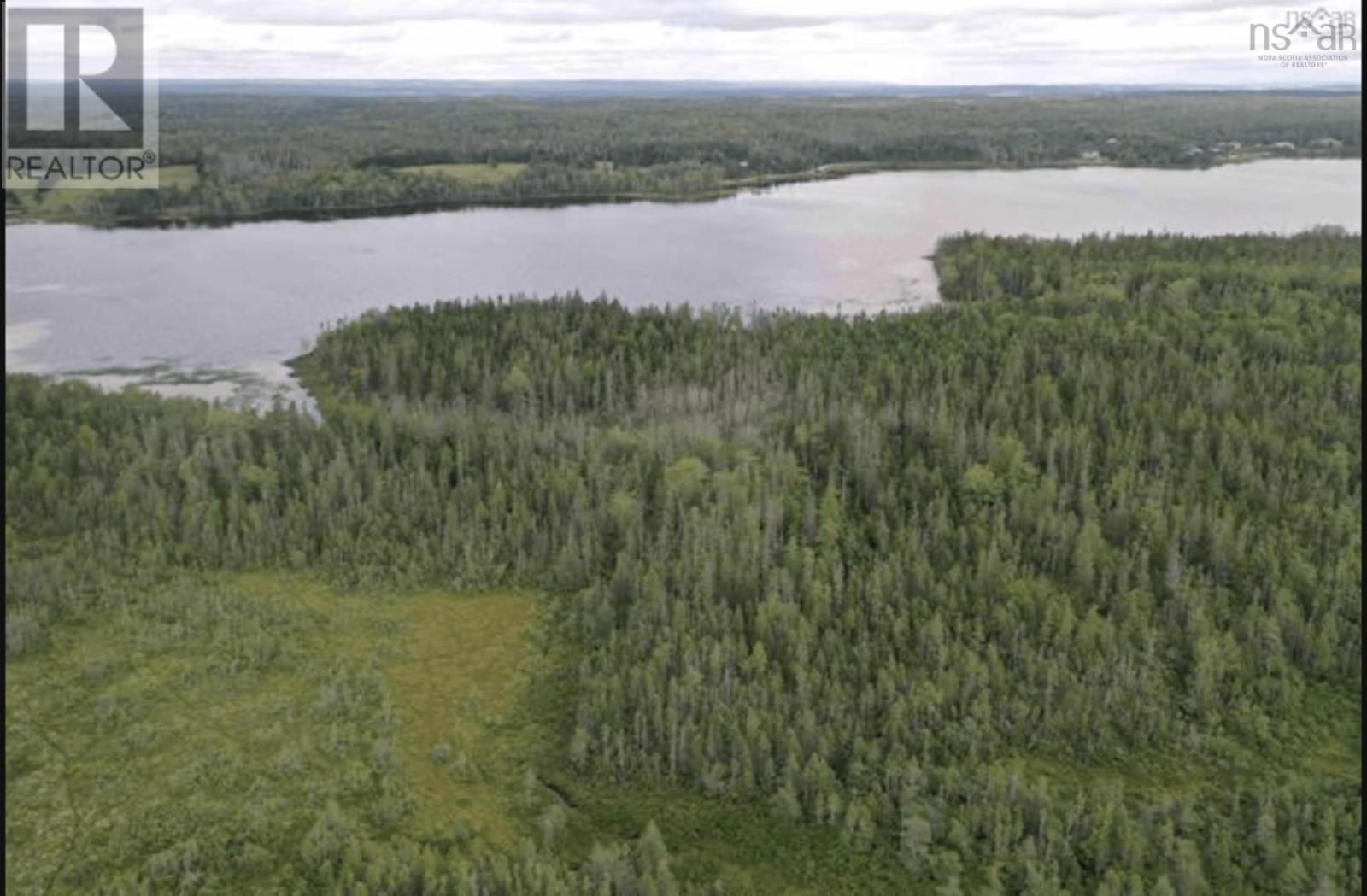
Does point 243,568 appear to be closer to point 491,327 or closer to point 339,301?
point 491,327

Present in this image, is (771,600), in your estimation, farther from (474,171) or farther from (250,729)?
(474,171)

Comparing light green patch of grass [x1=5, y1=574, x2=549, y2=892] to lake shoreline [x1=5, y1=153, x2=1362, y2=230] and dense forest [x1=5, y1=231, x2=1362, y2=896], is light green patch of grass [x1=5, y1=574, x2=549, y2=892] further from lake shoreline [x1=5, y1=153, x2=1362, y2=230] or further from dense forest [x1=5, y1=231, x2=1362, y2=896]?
lake shoreline [x1=5, y1=153, x2=1362, y2=230]

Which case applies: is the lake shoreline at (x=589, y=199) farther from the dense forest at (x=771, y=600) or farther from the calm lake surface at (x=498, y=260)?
the dense forest at (x=771, y=600)

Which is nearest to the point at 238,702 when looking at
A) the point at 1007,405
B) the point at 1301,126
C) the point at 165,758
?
the point at 165,758

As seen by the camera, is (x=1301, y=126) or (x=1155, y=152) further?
(x=1301, y=126)

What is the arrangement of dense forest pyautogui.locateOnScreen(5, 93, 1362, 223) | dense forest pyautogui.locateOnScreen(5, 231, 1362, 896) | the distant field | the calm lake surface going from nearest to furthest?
dense forest pyautogui.locateOnScreen(5, 231, 1362, 896) < the calm lake surface < dense forest pyautogui.locateOnScreen(5, 93, 1362, 223) < the distant field

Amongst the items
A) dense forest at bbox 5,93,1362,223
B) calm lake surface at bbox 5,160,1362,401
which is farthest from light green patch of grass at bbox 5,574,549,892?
dense forest at bbox 5,93,1362,223

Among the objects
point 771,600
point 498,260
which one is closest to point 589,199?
point 498,260
